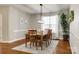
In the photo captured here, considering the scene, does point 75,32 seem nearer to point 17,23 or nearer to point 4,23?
point 17,23

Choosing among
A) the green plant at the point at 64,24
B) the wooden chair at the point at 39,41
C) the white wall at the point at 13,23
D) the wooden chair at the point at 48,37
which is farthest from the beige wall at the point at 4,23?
the green plant at the point at 64,24

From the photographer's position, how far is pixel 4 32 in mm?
1636

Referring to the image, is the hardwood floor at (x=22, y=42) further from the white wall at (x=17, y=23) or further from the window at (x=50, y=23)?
the window at (x=50, y=23)

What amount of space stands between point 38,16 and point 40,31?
233mm

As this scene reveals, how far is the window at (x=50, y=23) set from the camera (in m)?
1.67

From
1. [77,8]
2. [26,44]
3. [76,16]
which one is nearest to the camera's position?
[77,8]

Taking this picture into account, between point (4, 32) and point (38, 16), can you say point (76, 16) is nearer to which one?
point (38, 16)

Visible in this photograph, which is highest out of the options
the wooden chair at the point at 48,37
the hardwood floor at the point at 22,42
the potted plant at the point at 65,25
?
the potted plant at the point at 65,25

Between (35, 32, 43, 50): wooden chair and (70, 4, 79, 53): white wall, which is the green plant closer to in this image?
(70, 4, 79, 53): white wall

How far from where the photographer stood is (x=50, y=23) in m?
1.68

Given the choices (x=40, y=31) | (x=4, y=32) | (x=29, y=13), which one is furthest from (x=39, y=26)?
(x=4, y=32)

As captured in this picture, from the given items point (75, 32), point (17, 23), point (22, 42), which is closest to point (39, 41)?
point (22, 42)

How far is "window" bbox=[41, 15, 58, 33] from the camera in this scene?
5.47ft

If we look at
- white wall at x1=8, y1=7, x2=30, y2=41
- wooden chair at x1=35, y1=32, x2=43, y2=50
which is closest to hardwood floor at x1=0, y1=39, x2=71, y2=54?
white wall at x1=8, y1=7, x2=30, y2=41
